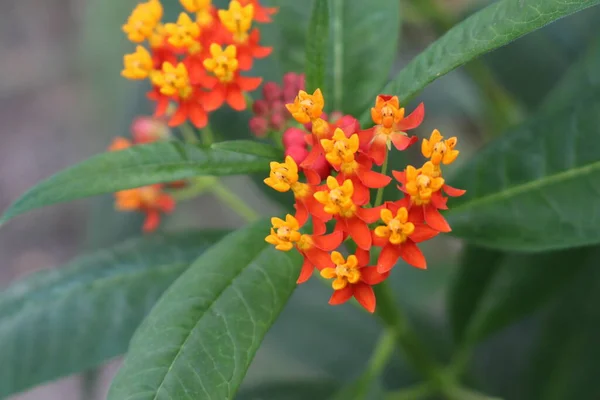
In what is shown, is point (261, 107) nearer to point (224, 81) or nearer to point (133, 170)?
point (224, 81)

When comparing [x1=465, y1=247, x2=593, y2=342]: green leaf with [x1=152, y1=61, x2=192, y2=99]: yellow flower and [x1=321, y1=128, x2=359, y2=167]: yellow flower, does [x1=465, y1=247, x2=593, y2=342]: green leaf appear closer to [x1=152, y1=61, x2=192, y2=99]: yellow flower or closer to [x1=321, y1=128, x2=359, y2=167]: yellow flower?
[x1=321, y1=128, x2=359, y2=167]: yellow flower

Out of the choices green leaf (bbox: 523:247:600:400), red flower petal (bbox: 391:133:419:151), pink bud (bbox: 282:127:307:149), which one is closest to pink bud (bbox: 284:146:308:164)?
pink bud (bbox: 282:127:307:149)

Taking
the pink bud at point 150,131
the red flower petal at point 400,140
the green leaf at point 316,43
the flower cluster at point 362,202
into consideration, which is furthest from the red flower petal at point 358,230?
the pink bud at point 150,131

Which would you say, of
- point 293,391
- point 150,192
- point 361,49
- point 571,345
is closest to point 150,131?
point 150,192

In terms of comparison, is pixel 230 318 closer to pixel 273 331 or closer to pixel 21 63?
pixel 273 331

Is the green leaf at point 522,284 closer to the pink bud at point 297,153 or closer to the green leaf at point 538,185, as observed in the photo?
the green leaf at point 538,185
